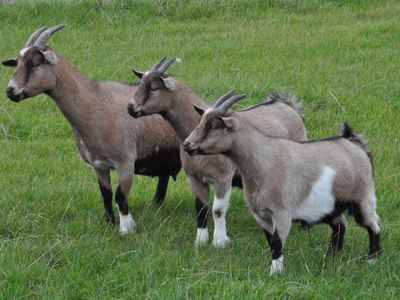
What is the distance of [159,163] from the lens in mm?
8984

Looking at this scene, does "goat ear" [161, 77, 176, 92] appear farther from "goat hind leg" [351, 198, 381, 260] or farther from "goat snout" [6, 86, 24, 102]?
"goat hind leg" [351, 198, 381, 260]

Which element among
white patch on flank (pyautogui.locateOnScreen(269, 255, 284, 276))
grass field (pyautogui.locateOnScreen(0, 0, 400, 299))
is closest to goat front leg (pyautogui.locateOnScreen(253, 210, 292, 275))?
white patch on flank (pyautogui.locateOnScreen(269, 255, 284, 276))

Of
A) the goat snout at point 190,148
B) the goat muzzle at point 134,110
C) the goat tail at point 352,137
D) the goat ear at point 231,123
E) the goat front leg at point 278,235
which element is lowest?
the goat front leg at point 278,235

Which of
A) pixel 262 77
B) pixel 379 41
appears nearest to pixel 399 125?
pixel 262 77

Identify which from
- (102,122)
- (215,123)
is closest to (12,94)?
(102,122)

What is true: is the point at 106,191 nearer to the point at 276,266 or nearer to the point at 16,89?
the point at 16,89

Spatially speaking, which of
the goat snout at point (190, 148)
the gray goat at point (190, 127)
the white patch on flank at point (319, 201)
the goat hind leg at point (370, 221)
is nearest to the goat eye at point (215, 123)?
the goat snout at point (190, 148)

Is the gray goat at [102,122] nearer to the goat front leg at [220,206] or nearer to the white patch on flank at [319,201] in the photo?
the goat front leg at [220,206]

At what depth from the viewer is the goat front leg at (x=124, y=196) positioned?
856 centimetres

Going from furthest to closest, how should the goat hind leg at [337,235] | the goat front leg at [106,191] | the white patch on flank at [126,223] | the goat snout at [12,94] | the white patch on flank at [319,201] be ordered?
the goat front leg at [106,191]
the white patch on flank at [126,223]
the goat snout at [12,94]
the goat hind leg at [337,235]
the white patch on flank at [319,201]

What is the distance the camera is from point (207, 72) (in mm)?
12906

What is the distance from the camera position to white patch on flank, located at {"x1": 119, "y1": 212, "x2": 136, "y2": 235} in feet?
27.9

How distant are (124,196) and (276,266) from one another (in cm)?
191

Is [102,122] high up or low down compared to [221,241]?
up
